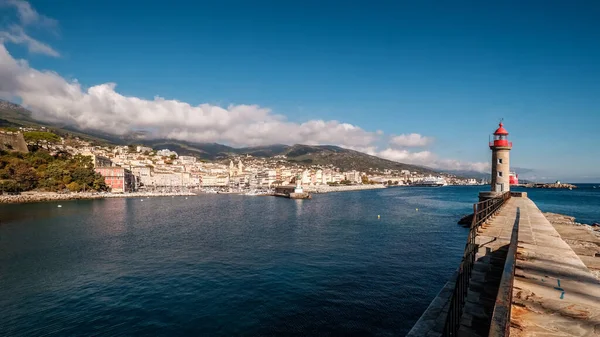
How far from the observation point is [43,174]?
2896 inches

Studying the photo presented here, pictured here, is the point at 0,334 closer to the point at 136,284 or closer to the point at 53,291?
the point at 53,291

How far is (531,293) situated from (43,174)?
95.6 meters

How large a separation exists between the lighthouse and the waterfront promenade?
70.2ft

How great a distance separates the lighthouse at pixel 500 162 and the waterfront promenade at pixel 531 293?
70.2 ft

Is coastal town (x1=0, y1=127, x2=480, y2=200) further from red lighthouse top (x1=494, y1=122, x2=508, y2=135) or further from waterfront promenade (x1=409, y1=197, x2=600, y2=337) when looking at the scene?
waterfront promenade (x1=409, y1=197, x2=600, y2=337)

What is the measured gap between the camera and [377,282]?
13977mm

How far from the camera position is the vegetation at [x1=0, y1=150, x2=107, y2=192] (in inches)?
2687

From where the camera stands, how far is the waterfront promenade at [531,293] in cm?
345

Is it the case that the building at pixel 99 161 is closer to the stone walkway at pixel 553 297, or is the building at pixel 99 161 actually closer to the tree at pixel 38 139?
the tree at pixel 38 139

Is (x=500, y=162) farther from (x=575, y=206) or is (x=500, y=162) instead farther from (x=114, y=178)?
(x=114, y=178)

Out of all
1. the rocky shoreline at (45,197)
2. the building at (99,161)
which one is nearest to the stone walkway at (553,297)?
the rocky shoreline at (45,197)

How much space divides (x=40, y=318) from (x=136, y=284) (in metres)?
→ 3.76

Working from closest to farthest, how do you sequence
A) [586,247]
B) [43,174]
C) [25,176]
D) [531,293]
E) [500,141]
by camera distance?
[531,293], [586,247], [500,141], [25,176], [43,174]

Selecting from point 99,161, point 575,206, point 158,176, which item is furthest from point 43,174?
point 575,206
